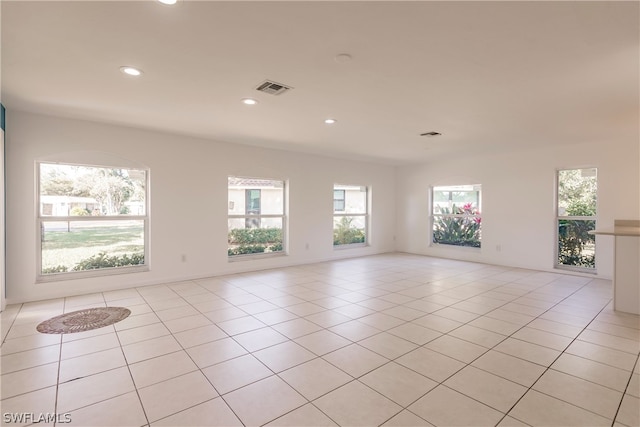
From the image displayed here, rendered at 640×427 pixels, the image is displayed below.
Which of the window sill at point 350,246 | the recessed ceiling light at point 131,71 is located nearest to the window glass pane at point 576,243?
the window sill at point 350,246

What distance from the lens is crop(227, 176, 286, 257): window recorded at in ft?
19.3

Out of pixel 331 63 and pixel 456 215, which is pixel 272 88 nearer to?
pixel 331 63

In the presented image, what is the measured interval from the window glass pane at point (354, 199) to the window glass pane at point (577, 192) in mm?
4138

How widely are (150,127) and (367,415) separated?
4706mm

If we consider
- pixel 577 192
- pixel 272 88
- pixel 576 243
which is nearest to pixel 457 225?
pixel 576 243

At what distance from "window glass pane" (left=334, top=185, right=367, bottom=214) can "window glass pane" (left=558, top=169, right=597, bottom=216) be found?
4.14 metres

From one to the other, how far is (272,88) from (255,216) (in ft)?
11.3

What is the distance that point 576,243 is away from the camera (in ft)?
18.9

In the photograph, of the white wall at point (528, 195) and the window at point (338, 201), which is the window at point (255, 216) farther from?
the white wall at point (528, 195)

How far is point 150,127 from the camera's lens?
4.62m

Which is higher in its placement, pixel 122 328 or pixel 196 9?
pixel 196 9

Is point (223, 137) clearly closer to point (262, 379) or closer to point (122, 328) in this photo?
point (122, 328)

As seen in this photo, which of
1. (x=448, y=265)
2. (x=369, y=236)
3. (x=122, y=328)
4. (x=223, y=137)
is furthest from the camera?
(x=369, y=236)

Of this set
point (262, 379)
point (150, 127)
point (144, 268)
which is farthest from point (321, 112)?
point (144, 268)
